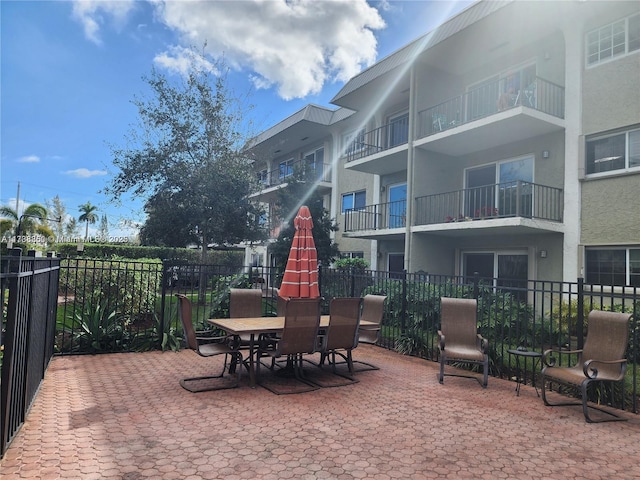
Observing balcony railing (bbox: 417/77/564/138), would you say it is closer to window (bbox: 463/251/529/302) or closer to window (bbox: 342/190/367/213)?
window (bbox: 463/251/529/302)

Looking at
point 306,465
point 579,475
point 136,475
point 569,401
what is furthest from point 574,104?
point 136,475

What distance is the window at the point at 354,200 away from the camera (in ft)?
62.1

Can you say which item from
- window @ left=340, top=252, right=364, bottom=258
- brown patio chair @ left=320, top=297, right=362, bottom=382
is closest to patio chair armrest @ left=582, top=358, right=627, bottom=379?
brown patio chair @ left=320, top=297, right=362, bottom=382

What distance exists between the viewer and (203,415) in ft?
15.5

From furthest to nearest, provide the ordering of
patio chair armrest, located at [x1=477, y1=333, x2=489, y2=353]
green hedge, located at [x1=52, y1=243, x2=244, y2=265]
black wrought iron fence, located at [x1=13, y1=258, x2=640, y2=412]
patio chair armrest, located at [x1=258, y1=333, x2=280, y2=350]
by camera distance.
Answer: green hedge, located at [x1=52, y1=243, x2=244, y2=265], black wrought iron fence, located at [x1=13, y1=258, x2=640, y2=412], patio chair armrest, located at [x1=258, y1=333, x2=280, y2=350], patio chair armrest, located at [x1=477, y1=333, x2=489, y2=353]

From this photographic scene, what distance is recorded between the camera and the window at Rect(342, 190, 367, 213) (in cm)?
1892

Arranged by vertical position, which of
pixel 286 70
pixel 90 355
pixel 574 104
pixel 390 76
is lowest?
pixel 90 355

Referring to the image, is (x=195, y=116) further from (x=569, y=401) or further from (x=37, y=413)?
(x=569, y=401)

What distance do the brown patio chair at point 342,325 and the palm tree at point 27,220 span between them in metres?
31.3

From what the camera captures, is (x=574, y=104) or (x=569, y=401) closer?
(x=569, y=401)

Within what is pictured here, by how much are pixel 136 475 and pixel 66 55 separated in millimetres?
8162

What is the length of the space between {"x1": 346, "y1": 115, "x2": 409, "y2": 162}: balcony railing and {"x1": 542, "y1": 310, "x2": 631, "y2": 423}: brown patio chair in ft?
37.7

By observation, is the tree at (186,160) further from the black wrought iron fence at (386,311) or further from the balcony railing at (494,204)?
the balcony railing at (494,204)

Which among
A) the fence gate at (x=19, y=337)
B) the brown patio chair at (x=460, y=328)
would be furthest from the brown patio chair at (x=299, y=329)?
the fence gate at (x=19, y=337)
